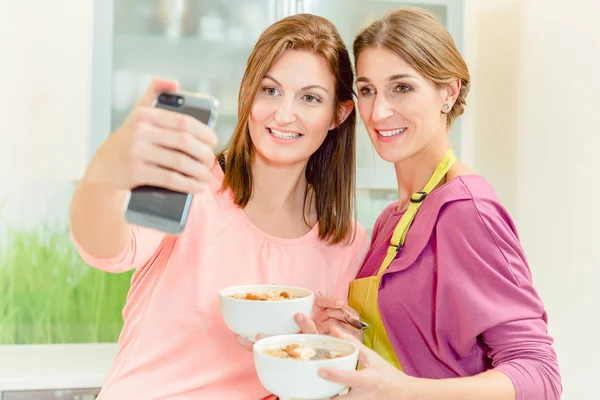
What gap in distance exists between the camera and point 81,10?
2.31 meters

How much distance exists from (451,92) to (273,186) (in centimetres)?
45

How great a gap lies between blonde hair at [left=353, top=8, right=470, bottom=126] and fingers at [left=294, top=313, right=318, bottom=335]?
58 cm

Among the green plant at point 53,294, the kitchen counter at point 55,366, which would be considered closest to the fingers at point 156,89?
the kitchen counter at point 55,366

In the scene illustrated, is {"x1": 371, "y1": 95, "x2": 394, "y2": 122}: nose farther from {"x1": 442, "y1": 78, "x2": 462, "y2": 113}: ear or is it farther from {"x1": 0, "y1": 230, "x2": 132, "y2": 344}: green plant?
{"x1": 0, "y1": 230, "x2": 132, "y2": 344}: green plant

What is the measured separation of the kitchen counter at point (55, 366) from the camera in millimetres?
1919

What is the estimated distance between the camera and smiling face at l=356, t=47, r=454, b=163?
1259mm

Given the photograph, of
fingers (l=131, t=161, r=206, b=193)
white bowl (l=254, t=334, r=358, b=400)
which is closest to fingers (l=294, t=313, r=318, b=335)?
white bowl (l=254, t=334, r=358, b=400)

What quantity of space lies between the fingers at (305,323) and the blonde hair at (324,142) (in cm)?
39

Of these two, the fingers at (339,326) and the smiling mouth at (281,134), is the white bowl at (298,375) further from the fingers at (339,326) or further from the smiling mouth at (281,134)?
the smiling mouth at (281,134)

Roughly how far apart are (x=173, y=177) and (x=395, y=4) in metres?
1.86

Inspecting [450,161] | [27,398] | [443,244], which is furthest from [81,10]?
[443,244]

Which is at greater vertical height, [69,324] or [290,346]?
[290,346]

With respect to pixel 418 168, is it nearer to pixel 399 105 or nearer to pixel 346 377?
pixel 399 105

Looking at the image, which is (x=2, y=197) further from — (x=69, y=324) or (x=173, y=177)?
(x=173, y=177)
